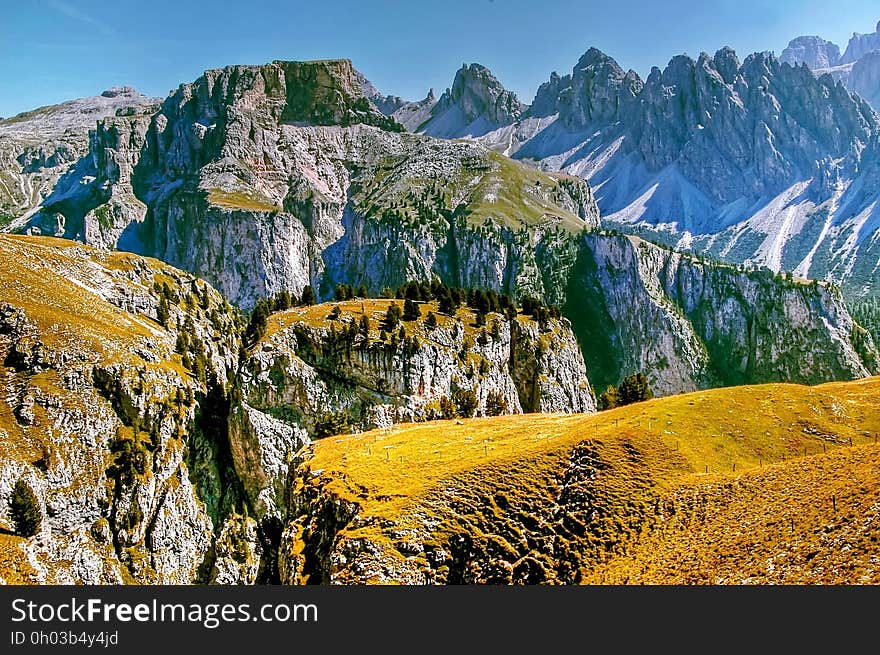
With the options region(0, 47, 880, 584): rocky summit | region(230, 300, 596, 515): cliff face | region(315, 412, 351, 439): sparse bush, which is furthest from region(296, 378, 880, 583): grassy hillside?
region(230, 300, 596, 515): cliff face

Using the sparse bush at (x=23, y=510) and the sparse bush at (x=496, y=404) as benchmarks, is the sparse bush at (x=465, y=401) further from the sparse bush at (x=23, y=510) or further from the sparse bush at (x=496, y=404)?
the sparse bush at (x=23, y=510)

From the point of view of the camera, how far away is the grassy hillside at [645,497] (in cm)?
3092

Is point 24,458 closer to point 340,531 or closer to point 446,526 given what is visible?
point 340,531

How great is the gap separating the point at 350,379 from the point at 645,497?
74.3m

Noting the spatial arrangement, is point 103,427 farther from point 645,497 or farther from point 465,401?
point 645,497

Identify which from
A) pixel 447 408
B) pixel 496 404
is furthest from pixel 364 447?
pixel 496 404

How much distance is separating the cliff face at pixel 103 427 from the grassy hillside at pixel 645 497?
43433mm

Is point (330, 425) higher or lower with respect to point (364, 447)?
higher

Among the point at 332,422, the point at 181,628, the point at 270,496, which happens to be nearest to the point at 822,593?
the point at 181,628

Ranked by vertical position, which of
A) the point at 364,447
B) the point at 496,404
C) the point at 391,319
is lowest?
the point at 364,447

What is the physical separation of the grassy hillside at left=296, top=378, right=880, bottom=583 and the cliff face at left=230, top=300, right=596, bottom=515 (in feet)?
151

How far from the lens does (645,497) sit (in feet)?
135

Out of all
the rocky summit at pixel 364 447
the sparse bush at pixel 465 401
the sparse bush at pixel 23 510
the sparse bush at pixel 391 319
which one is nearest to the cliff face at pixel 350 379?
the sparse bush at pixel 465 401

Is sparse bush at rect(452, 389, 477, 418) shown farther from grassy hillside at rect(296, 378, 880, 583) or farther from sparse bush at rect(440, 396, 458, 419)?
grassy hillside at rect(296, 378, 880, 583)
